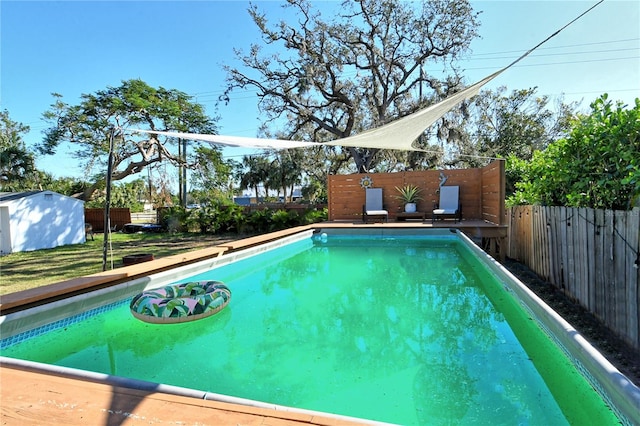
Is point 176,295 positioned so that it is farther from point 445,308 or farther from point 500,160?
point 500,160

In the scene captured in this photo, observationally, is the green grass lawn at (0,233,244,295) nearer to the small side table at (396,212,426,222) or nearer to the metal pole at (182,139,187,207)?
the metal pole at (182,139,187,207)

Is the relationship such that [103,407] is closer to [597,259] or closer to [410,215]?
[597,259]

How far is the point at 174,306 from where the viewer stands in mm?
3338

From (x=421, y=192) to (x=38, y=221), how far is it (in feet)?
40.7

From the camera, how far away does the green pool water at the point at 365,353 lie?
206 cm

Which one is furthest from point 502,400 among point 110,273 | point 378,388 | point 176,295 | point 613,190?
point 110,273

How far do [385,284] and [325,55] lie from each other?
40.2 ft

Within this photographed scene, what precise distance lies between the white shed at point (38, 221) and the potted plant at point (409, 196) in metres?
11.5

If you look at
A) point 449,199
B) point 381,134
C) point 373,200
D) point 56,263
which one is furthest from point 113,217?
point 381,134

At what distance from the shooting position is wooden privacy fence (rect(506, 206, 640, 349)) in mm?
2748

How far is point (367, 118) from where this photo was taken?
17.2m

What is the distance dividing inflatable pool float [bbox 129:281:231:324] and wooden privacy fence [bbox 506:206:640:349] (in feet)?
12.1

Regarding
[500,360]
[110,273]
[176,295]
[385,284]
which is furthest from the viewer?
[385,284]

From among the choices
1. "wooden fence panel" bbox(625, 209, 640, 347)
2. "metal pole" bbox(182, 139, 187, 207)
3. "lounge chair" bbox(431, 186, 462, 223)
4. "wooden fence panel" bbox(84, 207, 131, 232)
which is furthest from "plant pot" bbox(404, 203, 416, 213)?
"wooden fence panel" bbox(84, 207, 131, 232)
